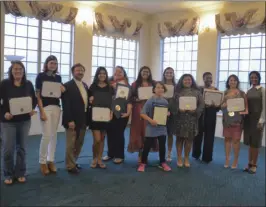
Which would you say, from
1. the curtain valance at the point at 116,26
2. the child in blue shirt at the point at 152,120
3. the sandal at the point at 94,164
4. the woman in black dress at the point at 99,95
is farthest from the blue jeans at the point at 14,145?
the curtain valance at the point at 116,26

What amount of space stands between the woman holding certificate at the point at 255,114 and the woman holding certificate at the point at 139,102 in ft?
3.99

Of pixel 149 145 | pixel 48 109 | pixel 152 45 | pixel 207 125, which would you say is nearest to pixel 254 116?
pixel 207 125

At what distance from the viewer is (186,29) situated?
678cm

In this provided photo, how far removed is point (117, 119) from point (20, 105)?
1466mm

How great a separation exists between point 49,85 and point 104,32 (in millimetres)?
3837

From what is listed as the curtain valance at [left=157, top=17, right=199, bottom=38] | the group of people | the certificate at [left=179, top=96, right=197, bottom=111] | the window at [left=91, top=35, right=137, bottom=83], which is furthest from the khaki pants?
the curtain valance at [left=157, top=17, right=199, bottom=38]

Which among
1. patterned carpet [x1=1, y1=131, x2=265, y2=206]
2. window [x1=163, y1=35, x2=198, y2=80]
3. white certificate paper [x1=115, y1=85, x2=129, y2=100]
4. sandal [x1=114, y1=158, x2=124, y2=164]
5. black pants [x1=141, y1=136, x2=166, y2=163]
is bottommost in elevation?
patterned carpet [x1=1, y1=131, x2=265, y2=206]

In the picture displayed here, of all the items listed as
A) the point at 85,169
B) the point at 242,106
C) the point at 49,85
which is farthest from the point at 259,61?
the point at 49,85

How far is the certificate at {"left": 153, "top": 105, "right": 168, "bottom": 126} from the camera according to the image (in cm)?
350

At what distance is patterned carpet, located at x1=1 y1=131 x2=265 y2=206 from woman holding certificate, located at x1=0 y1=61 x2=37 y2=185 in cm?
40

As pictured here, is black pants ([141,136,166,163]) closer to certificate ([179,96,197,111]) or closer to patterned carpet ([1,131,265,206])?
patterned carpet ([1,131,265,206])

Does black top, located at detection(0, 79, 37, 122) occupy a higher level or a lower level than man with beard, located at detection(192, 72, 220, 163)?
higher

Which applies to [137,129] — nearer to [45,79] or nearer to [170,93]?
[170,93]

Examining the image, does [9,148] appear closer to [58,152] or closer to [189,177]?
[58,152]
